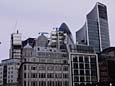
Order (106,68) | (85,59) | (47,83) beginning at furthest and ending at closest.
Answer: (106,68), (85,59), (47,83)

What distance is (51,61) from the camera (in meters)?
142

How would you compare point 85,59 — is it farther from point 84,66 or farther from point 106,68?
point 106,68

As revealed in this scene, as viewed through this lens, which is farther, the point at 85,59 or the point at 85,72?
the point at 85,59

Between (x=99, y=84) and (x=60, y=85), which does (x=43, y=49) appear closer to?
(x=60, y=85)

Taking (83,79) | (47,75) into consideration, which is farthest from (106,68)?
(47,75)

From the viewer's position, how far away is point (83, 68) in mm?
147750

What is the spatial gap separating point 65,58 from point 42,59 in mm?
12922

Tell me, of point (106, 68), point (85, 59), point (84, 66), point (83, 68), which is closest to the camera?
point (83, 68)

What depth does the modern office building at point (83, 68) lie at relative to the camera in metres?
145

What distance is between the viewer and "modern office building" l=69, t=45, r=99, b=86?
145m

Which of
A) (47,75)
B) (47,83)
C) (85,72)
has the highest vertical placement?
(85,72)

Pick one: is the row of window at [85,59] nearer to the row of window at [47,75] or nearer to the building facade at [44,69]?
the building facade at [44,69]

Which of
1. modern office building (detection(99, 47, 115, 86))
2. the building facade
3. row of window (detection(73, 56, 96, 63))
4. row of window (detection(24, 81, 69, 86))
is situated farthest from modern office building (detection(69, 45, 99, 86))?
modern office building (detection(99, 47, 115, 86))

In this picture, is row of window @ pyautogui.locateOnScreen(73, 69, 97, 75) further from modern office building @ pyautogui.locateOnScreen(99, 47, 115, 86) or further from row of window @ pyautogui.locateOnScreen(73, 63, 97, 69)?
modern office building @ pyautogui.locateOnScreen(99, 47, 115, 86)
